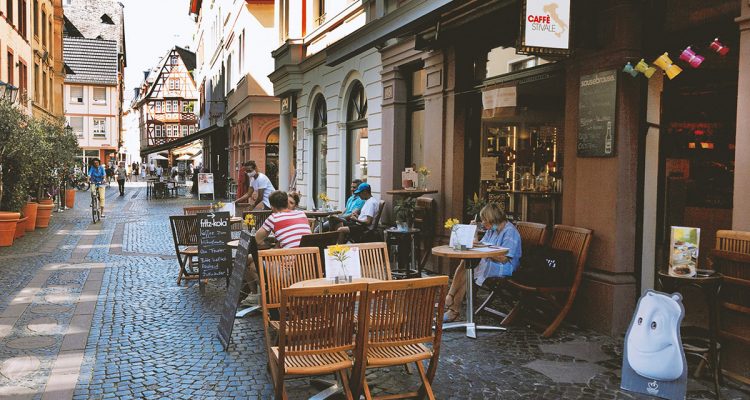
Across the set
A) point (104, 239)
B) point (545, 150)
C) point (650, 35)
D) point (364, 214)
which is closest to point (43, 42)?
point (104, 239)

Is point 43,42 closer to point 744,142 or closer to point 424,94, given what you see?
point 424,94

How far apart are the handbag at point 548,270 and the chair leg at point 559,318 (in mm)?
203

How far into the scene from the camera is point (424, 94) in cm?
1138

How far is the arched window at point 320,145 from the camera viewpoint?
57.7ft

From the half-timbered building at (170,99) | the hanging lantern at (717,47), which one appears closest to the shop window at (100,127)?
the half-timbered building at (170,99)

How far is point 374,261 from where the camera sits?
20.5ft

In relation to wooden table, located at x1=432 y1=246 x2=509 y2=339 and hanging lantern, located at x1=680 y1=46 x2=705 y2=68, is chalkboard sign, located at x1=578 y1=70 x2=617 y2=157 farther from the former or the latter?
wooden table, located at x1=432 y1=246 x2=509 y2=339

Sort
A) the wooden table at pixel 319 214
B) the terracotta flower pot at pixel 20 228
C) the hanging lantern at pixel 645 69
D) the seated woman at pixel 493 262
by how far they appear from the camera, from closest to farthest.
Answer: the hanging lantern at pixel 645 69 < the seated woman at pixel 493 262 < the wooden table at pixel 319 214 < the terracotta flower pot at pixel 20 228

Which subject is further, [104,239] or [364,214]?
[104,239]

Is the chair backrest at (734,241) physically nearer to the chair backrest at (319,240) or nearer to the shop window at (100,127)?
the chair backrest at (319,240)

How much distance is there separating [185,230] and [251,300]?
2156mm

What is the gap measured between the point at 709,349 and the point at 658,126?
2609 mm

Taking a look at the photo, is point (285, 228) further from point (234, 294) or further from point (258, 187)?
point (258, 187)

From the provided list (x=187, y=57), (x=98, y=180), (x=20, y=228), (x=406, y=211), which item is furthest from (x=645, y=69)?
(x=187, y=57)
